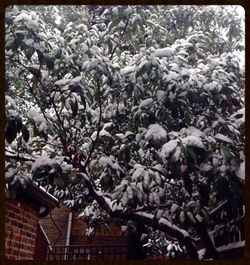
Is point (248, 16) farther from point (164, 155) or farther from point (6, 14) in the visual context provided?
point (6, 14)

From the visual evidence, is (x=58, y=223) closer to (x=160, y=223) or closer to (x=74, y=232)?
(x=74, y=232)

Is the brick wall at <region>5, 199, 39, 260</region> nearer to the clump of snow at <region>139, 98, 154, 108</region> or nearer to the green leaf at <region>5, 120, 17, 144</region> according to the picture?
the green leaf at <region>5, 120, 17, 144</region>

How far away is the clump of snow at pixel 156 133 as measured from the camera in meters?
2.53

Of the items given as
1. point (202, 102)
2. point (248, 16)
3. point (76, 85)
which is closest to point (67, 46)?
point (76, 85)

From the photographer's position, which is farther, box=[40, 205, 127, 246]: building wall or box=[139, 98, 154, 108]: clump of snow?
box=[40, 205, 127, 246]: building wall

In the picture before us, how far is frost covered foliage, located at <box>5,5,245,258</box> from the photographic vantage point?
2.56 m

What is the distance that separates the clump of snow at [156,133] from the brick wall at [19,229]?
1297 millimetres

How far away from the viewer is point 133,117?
2926 mm

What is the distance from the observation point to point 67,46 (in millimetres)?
2906

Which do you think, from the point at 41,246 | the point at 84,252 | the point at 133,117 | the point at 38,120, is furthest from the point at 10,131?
the point at 84,252

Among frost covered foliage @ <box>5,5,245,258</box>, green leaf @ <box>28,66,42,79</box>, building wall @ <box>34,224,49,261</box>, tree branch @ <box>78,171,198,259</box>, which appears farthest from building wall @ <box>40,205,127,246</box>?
green leaf @ <box>28,66,42,79</box>

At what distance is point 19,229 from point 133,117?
148 centimetres

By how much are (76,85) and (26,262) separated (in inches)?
51.0

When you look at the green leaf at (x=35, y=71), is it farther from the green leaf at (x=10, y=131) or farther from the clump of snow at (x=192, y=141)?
the clump of snow at (x=192, y=141)
